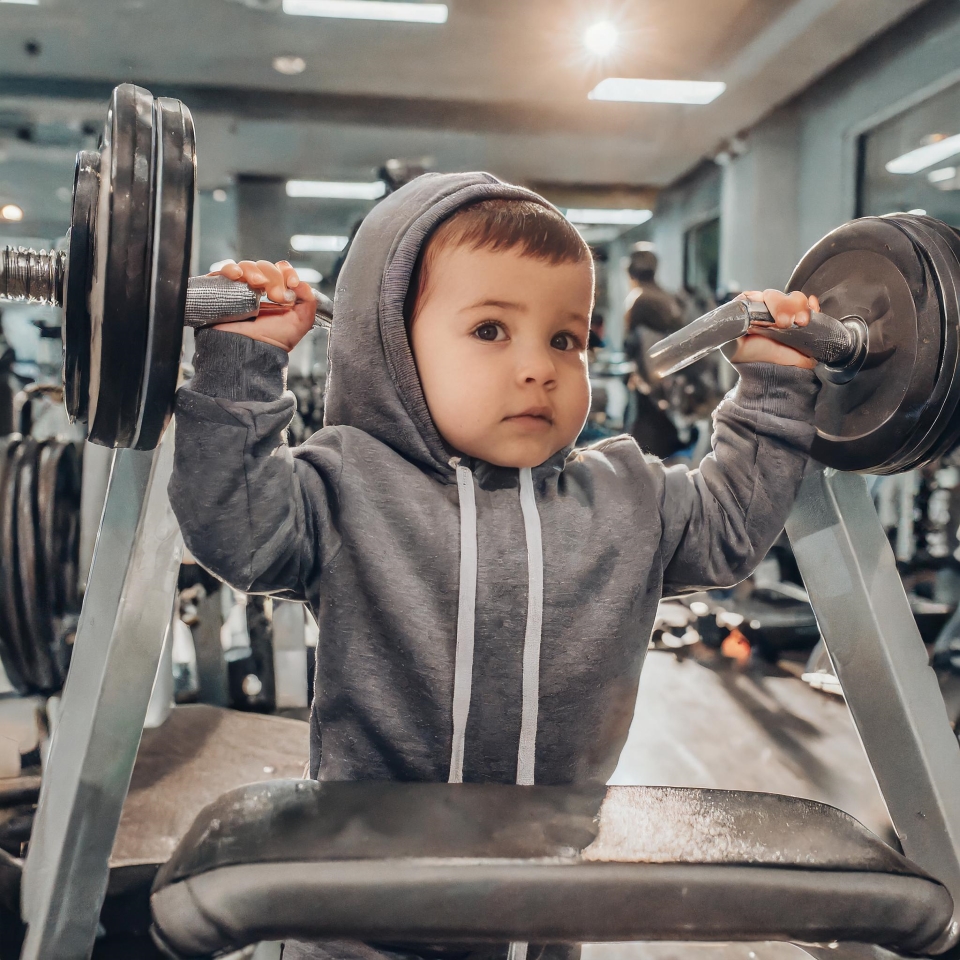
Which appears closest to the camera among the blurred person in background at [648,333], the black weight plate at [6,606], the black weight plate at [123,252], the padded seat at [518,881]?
the padded seat at [518,881]

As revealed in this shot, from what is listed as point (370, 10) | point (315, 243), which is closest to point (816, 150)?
point (370, 10)

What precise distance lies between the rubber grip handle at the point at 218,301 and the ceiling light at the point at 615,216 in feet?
20.9

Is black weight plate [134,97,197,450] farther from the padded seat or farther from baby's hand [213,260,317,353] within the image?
the padded seat

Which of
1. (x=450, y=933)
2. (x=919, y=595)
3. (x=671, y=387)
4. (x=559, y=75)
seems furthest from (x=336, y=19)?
(x=450, y=933)

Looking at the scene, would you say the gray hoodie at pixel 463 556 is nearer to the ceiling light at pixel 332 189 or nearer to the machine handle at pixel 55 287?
the machine handle at pixel 55 287

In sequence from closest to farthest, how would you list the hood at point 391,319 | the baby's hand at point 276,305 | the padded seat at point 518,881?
1. the padded seat at point 518,881
2. the baby's hand at point 276,305
3. the hood at point 391,319

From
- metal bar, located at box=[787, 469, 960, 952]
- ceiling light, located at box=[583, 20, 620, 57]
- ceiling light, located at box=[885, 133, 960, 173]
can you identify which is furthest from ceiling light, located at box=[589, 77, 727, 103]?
metal bar, located at box=[787, 469, 960, 952]

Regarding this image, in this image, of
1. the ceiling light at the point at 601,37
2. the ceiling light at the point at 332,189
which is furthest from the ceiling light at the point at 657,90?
the ceiling light at the point at 332,189

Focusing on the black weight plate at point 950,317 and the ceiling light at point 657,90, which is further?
the ceiling light at point 657,90

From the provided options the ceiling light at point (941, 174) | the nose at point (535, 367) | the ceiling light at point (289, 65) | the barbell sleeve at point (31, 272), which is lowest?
the nose at point (535, 367)

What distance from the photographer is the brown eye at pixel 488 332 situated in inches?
25.5

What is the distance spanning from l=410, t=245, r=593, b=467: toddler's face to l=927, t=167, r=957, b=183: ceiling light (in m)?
3.41

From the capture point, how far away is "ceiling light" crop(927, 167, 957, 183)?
10.9ft

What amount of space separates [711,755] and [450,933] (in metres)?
1.46
